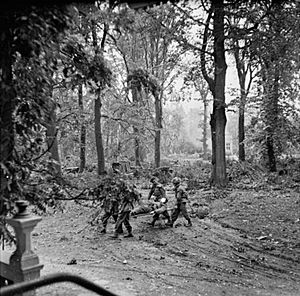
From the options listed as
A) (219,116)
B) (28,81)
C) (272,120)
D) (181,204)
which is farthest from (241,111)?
(28,81)

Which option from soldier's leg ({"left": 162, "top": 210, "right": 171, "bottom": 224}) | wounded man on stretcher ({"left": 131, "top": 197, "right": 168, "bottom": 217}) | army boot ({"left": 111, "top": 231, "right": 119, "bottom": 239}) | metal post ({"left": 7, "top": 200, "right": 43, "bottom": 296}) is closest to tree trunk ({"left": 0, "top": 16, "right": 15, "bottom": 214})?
metal post ({"left": 7, "top": 200, "right": 43, "bottom": 296})

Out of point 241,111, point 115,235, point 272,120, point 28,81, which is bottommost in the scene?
point 115,235

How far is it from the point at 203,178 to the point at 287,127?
4440 mm

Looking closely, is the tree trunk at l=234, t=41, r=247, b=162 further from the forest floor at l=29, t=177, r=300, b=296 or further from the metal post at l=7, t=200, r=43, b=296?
the metal post at l=7, t=200, r=43, b=296

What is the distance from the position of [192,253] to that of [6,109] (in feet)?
17.7

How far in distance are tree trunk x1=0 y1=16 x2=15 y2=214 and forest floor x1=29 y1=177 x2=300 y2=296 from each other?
8.59ft

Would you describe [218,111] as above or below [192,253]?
above

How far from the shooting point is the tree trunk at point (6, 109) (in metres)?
2.99

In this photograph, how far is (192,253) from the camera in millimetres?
7359

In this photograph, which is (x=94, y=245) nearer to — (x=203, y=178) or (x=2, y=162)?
(x=2, y=162)

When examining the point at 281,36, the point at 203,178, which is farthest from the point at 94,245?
the point at 203,178

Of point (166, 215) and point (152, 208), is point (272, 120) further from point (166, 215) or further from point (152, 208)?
point (166, 215)

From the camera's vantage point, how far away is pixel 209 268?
21.4 ft

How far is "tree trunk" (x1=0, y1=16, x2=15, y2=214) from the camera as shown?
299 cm
